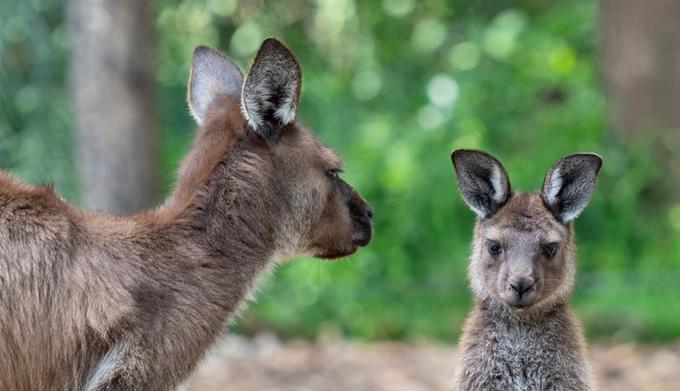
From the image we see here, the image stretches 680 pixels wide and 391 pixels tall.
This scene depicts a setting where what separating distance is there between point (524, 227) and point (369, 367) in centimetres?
392

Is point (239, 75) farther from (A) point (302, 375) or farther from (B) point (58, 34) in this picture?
(B) point (58, 34)

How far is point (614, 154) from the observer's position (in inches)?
439

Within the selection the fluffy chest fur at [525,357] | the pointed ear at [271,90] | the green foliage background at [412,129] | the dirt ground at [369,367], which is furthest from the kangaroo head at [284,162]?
the green foliage background at [412,129]

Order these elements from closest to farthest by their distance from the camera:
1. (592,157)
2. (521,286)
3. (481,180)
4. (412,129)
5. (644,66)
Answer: (521,286) < (592,157) < (481,180) < (644,66) < (412,129)

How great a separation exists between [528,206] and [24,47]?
7.61 metres

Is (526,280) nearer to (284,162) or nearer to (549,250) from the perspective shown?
(549,250)

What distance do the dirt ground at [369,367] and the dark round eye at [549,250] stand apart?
2.81m

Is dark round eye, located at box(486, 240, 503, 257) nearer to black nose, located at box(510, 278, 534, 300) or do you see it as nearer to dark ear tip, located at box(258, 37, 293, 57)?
black nose, located at box(510, 278, 534, 300)

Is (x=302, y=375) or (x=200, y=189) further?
(x=302, y=375)

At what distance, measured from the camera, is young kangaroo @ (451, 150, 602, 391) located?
527 centimetres

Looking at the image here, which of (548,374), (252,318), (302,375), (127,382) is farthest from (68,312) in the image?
(252,318)

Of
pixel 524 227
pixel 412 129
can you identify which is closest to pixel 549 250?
pixel 524 227

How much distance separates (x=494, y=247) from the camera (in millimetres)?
5395

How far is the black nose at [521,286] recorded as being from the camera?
5.15 m
